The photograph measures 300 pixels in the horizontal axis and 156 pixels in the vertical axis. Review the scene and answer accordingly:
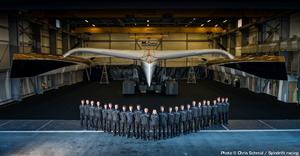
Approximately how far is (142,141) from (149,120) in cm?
98

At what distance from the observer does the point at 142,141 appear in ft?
38.7

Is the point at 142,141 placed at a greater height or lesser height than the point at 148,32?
lesser

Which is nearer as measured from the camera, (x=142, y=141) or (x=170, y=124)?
(x=142, y=141)

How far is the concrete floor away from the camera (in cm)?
1055

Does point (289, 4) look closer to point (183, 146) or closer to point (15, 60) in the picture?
point (183, 146)

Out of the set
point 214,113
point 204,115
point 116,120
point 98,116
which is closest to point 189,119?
point 204,115

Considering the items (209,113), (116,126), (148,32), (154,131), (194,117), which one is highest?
(148,32)

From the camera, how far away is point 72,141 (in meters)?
11.8

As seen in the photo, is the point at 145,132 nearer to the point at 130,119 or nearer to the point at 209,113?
the point at 130,119

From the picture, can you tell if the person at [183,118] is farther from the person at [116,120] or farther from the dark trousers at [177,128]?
the person at [116,120]

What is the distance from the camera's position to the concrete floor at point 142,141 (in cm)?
1055

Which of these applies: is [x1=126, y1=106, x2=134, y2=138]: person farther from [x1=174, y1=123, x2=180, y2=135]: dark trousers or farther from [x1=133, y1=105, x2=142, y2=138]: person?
[x1=174, y1=123, x2=180, y2=135]: dark trousers

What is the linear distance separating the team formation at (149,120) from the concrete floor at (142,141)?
347mm

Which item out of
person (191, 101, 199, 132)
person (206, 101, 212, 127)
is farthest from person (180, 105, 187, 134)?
person (206, 101, 212, 127)
